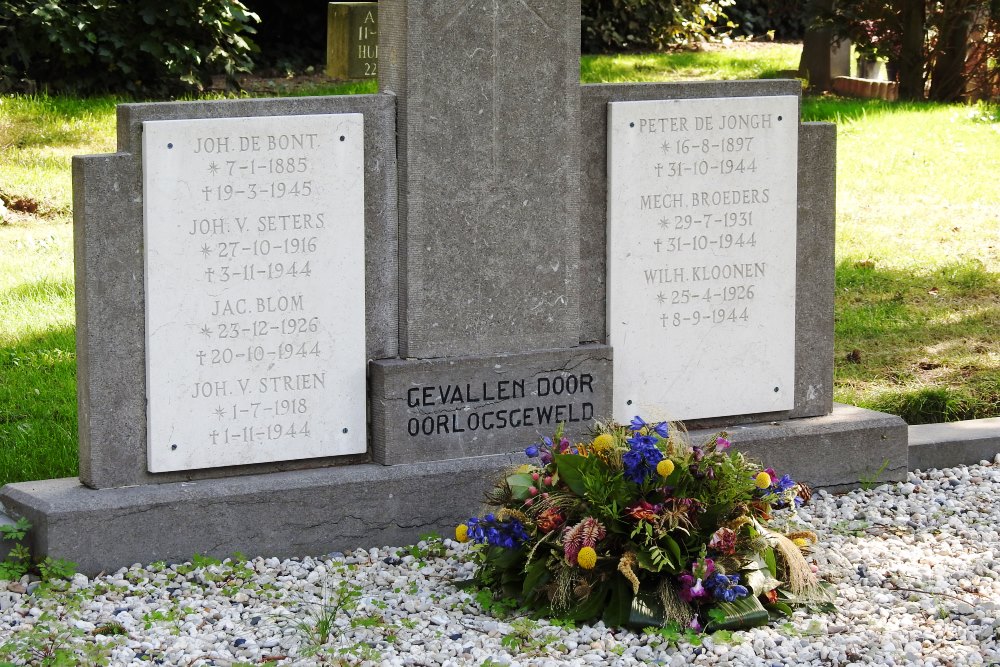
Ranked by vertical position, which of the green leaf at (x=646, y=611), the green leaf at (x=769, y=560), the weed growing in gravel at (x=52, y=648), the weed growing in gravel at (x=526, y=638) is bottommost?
the weed growing in gravel at (x=526, y=638)

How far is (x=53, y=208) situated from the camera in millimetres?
8617

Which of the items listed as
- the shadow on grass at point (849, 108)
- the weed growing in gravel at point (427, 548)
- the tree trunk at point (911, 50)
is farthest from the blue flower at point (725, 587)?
the tree trunk at point (911, 50)

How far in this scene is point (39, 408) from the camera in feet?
18.1

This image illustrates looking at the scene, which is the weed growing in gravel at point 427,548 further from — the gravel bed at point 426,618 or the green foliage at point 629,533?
the green foliage at point 629,533

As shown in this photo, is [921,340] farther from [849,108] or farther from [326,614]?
[849,108]

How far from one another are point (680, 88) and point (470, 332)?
3.72ft

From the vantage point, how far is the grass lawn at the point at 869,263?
5.86 metres

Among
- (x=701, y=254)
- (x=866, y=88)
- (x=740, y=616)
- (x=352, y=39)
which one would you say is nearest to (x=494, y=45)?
(x=701, y=254)

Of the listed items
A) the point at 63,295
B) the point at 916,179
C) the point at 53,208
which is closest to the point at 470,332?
the point at 63,295

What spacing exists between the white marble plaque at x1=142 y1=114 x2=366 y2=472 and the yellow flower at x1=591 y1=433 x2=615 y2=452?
925 millimetres

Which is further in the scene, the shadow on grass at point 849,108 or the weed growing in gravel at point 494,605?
the shadow on grass at point 849,108

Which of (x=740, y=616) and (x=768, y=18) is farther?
(x=768, y=18)

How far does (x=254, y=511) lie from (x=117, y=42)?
27.0 ft

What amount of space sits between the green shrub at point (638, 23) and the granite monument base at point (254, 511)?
43.8 ft
